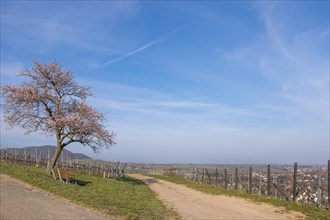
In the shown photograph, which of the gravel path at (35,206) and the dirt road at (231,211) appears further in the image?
the dirt road at (231,211)

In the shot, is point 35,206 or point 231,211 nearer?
point 35,206

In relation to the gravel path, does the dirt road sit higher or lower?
lower

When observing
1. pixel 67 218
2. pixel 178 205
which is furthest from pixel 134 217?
pixel 178 205

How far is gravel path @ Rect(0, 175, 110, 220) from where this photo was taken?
12.0 meters

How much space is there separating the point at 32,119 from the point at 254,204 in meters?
17.9

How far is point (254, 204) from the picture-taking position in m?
20.3

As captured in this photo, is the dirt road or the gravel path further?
the dirt road

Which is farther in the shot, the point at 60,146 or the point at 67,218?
the point at 60,146

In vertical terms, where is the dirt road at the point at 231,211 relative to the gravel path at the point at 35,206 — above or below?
below

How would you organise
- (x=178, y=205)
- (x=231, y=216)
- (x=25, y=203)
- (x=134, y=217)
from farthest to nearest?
(x=178, y=205) → (x=231, y=216) → (x=25, y=203) → (x=134, y=217)

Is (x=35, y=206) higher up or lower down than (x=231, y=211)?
higher up

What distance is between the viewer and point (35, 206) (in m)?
13.6

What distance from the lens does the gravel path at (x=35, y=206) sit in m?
12.0

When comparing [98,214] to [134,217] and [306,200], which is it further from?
[306,200]
